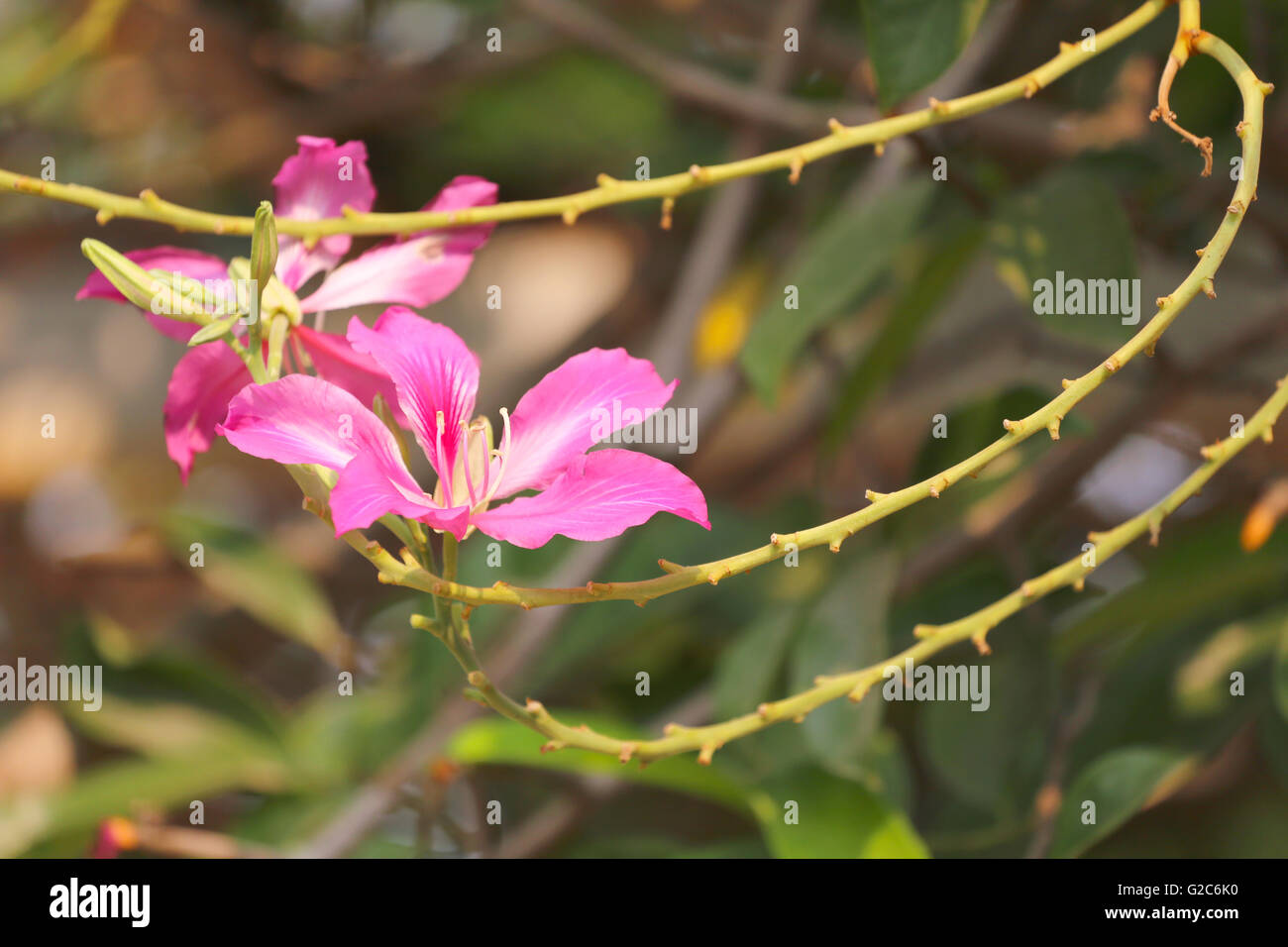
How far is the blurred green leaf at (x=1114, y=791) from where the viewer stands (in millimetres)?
426

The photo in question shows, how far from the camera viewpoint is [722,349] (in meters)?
0.79

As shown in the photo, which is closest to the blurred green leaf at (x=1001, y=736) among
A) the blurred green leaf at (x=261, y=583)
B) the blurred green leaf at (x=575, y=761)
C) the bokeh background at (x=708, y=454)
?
the bokeh background at (x=708, y=454)

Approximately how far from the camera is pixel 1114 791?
1.45 ft

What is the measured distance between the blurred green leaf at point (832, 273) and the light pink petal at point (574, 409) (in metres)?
0.22

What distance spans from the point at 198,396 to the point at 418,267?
0.24 feet

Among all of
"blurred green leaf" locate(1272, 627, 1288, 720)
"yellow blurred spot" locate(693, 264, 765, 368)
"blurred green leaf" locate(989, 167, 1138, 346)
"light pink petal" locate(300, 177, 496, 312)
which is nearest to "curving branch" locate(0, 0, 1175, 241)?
"light pink petal" locate(300, 177, 496, 312)

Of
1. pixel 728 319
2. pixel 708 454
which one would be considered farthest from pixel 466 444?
pixel 708 454

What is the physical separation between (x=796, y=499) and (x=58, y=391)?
2.22 feet

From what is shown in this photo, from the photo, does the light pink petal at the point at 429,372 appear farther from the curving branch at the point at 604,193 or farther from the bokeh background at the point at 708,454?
the bokeh background at the point at 708,454
